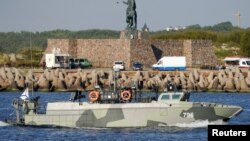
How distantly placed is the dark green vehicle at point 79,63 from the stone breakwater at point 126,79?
7.45 m

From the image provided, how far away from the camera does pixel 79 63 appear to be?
95438mm

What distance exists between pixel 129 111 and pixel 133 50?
4718cm

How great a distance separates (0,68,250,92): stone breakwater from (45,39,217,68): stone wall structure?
29.3ft

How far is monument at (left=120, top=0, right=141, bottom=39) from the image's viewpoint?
96.7 meters

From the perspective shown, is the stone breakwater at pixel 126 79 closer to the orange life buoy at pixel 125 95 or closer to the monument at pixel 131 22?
the monument at pixel 131 22

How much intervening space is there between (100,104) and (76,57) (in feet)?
168

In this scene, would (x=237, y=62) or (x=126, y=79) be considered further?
(x=237, y=62)

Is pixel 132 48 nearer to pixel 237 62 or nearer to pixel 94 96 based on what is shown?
pixel 237 62

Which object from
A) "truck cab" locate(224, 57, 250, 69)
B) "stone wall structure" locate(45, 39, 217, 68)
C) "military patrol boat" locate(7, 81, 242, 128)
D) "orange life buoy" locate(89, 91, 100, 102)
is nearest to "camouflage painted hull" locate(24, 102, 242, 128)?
"military patrol boat" locate(7, 81, 242, 128)

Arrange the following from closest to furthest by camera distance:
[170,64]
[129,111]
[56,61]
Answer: [129,111], [170,64], [56,61]

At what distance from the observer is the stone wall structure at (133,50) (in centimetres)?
9594

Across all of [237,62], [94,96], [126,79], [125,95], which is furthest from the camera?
[237,62]

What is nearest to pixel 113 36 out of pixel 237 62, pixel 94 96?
pixel 237 62

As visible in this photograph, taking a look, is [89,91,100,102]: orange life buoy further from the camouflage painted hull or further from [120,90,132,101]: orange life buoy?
[120,90,132,101]: orange life buoy
